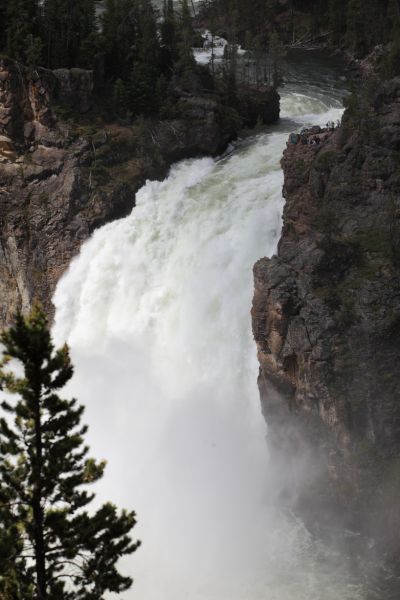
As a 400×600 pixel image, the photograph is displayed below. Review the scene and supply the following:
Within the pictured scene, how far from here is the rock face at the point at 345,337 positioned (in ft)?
94.6

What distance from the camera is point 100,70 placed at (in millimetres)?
53500

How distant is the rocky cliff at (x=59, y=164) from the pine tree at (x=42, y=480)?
87.4 feet

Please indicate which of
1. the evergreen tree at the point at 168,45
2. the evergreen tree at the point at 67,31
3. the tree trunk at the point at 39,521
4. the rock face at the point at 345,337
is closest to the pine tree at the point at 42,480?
the tree trunk at the point at 39,521

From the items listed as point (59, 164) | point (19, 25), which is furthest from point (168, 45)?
point (59, 164)

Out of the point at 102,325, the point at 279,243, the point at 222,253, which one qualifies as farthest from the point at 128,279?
the point at 279,243

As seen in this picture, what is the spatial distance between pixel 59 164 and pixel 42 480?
32.8 m

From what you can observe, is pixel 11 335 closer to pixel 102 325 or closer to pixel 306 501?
pixel 306 501

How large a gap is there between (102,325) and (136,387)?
4.99 m

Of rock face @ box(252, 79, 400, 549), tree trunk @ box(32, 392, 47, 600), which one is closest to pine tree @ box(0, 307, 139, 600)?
tree trunk @ box(32, 392, 47, 600)

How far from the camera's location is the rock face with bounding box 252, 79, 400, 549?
94.6ft

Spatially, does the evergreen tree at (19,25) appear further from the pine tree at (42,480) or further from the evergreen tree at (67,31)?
the pine tree at (42,480)

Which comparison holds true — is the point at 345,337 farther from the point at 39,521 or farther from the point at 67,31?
the point at 67,31

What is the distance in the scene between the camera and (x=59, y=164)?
1889 inches

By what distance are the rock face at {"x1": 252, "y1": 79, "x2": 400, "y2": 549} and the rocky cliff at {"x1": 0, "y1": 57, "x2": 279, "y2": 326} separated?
15788mm
